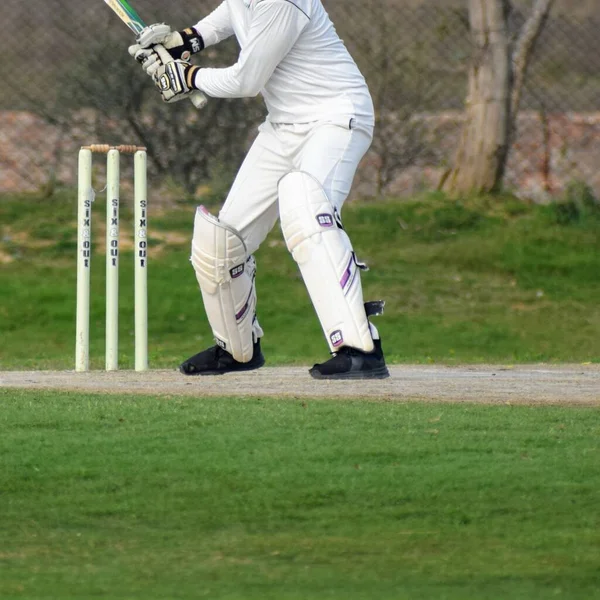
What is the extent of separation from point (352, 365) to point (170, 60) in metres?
1.72

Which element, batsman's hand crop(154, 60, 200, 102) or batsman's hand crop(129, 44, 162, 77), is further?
batsman's hand crop(129, 44, 162, 77)

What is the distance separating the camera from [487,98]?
575 inches

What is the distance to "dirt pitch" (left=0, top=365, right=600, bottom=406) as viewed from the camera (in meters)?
6.54

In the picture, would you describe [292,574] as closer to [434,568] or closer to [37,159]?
[434,568]

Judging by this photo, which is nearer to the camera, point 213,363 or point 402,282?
point 213,363

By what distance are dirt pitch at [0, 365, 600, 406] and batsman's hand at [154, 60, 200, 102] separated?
4.48ft

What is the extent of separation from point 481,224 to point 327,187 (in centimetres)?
771

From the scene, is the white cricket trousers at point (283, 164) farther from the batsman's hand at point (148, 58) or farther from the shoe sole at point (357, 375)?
the shoe sole at point (357, 375)

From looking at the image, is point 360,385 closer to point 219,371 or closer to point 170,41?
point 219,371

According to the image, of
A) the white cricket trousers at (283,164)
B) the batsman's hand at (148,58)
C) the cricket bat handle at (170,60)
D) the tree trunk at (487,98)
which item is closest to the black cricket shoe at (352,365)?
the white cricket trousers at (283,164)

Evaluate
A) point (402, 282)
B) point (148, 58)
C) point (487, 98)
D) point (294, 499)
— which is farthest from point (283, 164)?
point (487, 98)

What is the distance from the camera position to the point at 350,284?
21.9ft

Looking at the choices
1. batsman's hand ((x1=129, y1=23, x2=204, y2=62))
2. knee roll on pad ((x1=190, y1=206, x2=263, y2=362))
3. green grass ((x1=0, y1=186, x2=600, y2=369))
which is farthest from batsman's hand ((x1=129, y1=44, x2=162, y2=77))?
Result: green grass ((x1=0, y1=186, x2=600, y2=369))

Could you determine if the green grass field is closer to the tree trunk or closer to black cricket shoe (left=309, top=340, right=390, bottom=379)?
black cricket shoe (left=309, top=340, right=390, bottom=379)
